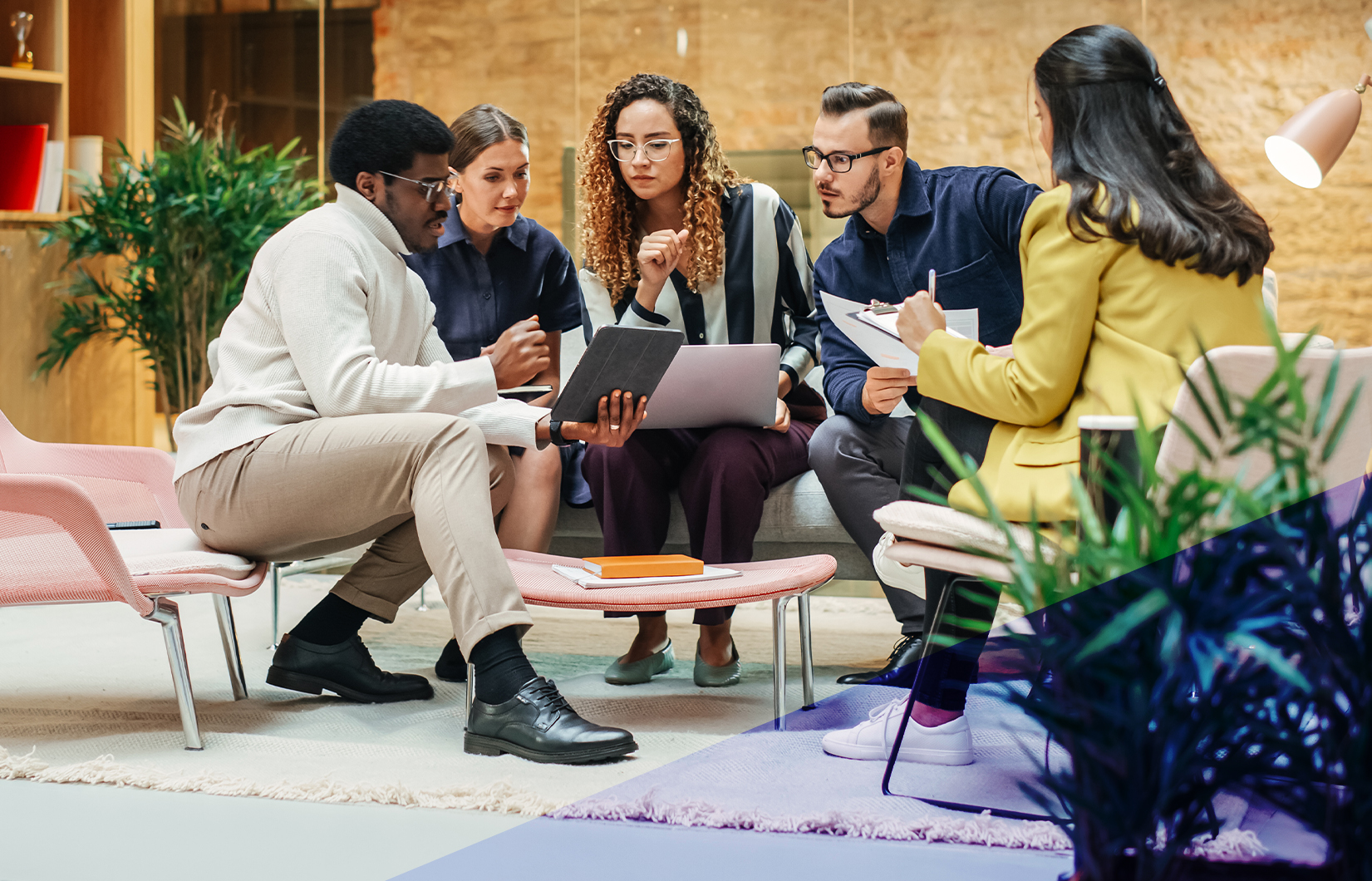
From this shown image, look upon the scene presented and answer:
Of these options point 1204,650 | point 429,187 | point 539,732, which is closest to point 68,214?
point 429,187

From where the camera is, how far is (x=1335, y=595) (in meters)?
0.80

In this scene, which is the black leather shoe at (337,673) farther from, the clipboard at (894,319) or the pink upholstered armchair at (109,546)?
the clipboard at (894,319)

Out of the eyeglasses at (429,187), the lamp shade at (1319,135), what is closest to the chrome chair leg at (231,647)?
the eyeglasses at (429,187)

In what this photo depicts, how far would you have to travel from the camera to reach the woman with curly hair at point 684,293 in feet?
8.58

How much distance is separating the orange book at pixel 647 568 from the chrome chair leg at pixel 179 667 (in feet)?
2.31

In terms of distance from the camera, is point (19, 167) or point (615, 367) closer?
point (615, 367)

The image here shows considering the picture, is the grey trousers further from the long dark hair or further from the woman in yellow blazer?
the long dark hair

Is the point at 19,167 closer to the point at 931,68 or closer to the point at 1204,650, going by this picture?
the point at 931,68

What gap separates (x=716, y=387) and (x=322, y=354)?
80 cm

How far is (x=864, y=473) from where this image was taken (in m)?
2.57

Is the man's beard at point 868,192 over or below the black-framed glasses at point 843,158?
below

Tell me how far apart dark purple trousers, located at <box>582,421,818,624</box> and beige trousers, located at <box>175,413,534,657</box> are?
50 cm

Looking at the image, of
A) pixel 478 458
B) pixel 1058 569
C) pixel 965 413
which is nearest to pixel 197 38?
pixel 478 458

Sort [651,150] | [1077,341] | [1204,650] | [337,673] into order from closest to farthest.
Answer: [1204,650], [1077,341], [337,673], [651,150]
